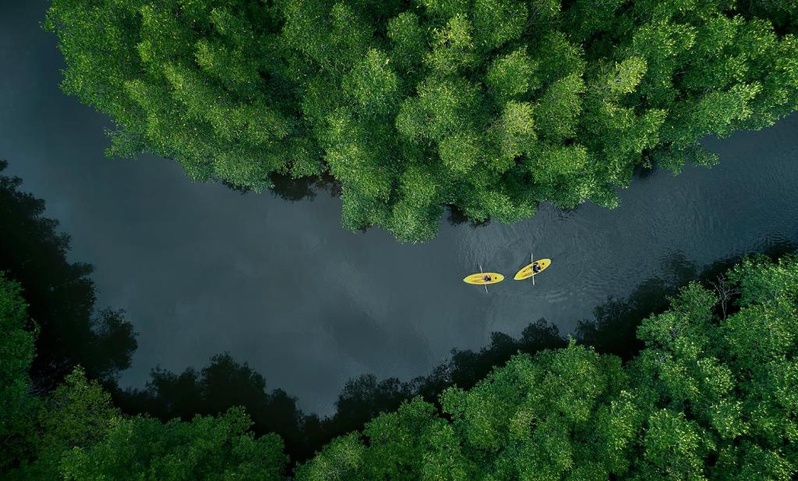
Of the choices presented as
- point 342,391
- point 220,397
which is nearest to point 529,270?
point 342,391

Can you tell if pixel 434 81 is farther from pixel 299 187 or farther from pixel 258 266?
pixel 258 266

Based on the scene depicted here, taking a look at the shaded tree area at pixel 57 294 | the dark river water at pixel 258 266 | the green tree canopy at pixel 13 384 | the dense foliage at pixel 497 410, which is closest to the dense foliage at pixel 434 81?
the dark river water at pixel 258 266

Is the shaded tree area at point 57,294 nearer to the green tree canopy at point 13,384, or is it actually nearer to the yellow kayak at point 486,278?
the green tree canopy at point 13,384

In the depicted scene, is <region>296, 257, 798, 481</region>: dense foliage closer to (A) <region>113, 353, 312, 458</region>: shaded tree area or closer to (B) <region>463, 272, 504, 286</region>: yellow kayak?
(A) <region>113, 353, 312, 458</region>: shaded tree area

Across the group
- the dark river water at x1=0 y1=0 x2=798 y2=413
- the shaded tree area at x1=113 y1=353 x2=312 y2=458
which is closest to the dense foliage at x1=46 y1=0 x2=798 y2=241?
the dark river water at x1=0 y1=0 x2=798 y2=413

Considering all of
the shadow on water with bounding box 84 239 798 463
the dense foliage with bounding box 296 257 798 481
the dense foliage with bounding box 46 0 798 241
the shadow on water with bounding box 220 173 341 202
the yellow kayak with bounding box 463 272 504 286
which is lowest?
the dense foliage with bounding box 296 257 798 481
